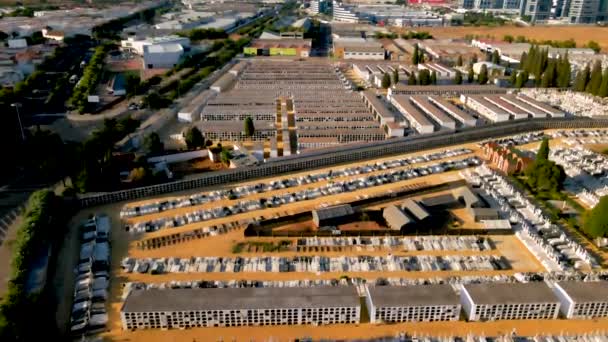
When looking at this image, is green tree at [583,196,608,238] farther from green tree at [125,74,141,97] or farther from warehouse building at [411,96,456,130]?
green tree at [125,74,141,97]

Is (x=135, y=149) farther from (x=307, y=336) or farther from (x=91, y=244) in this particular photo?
(x=307, y=336)

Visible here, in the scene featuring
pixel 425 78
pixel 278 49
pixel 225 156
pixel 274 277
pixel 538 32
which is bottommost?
pixel 274 277

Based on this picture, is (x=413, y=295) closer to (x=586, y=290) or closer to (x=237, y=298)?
(x=237, y=298)

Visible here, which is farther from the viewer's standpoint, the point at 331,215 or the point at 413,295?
the point at 331,215

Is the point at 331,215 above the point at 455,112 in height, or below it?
below

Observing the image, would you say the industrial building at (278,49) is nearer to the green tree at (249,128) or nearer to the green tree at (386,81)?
the green tree at (386,81)

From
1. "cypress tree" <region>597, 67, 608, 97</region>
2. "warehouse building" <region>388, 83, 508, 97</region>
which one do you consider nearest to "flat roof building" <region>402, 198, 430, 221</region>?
"warehouse building" <region>388, 83, 508, 97</region>

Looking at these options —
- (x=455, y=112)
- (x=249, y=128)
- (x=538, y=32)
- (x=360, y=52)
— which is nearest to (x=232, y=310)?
(x=249, y=128)

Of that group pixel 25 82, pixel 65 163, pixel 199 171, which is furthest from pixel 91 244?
pixel 25 82
